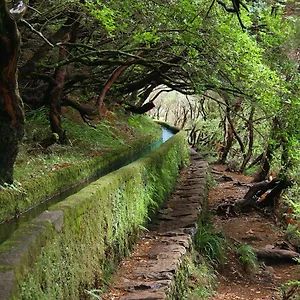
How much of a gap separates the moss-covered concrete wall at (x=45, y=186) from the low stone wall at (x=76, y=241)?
74.7 inches

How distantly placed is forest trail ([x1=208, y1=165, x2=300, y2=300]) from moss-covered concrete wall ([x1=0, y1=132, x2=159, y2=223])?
3.89 m

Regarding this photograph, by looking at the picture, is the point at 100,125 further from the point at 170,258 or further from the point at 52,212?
the point at 52,212

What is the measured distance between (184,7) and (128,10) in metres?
1.32

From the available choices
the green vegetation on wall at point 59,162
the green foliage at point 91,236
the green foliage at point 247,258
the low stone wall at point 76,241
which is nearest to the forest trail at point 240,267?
the green foliage at point 247,258

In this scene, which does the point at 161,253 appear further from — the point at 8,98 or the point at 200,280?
the point at 8,98

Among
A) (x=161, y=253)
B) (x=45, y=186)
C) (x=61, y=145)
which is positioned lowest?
(x=161, y=253)

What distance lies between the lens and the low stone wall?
410 cm

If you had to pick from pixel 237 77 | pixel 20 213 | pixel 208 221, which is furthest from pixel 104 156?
pixel 20 213

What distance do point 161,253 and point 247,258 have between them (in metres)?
3.45

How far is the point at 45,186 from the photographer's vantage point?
389 inches

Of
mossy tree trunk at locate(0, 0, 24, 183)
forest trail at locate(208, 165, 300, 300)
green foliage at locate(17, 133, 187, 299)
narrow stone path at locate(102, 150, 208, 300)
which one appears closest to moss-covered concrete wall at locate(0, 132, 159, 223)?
mossy tree trunk at locate(0, 0, 24, 183)

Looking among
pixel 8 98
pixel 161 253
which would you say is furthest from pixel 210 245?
pixel 8 98

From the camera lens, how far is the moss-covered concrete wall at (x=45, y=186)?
26.9ft

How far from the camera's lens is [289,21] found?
11.7 m
